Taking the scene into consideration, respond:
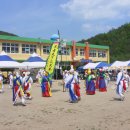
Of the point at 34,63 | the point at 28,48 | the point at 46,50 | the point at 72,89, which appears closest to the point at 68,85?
the point at 72,89

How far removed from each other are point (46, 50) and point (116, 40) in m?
50.6

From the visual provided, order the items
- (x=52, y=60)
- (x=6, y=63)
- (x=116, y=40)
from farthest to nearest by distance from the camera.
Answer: (x=116, y=40) < (x=6, y=63) < (x=52, y=60)

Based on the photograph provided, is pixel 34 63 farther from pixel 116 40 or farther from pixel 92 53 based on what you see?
pixel 116 40

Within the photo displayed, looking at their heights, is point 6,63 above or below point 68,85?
above

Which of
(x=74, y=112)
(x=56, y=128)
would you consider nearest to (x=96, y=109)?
(x=74, y=112)

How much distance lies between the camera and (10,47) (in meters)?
53.2

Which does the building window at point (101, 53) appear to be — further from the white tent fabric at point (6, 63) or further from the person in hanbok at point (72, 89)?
the person in hanbok at point (72, 89)

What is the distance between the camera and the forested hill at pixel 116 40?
10206 cm

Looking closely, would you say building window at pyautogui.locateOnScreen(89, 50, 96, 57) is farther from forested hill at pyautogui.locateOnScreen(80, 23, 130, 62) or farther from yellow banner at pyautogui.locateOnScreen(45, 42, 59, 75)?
yellow banner at pyautogui.locateOnScreen(45, 42, 59, 75)

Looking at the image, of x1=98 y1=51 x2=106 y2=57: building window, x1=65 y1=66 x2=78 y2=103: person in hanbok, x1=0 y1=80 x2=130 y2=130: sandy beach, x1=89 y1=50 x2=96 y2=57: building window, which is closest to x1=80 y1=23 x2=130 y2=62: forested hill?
x1=98 y1=51 x2=106 y2=57: building window

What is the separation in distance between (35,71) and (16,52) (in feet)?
24.5

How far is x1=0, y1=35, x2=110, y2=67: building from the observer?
53062mm

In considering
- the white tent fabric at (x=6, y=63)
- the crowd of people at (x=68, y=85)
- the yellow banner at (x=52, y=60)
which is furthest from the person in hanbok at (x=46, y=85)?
the white tent fabric at (x=6, y=63)

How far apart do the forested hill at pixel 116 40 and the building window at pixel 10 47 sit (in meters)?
48.5
